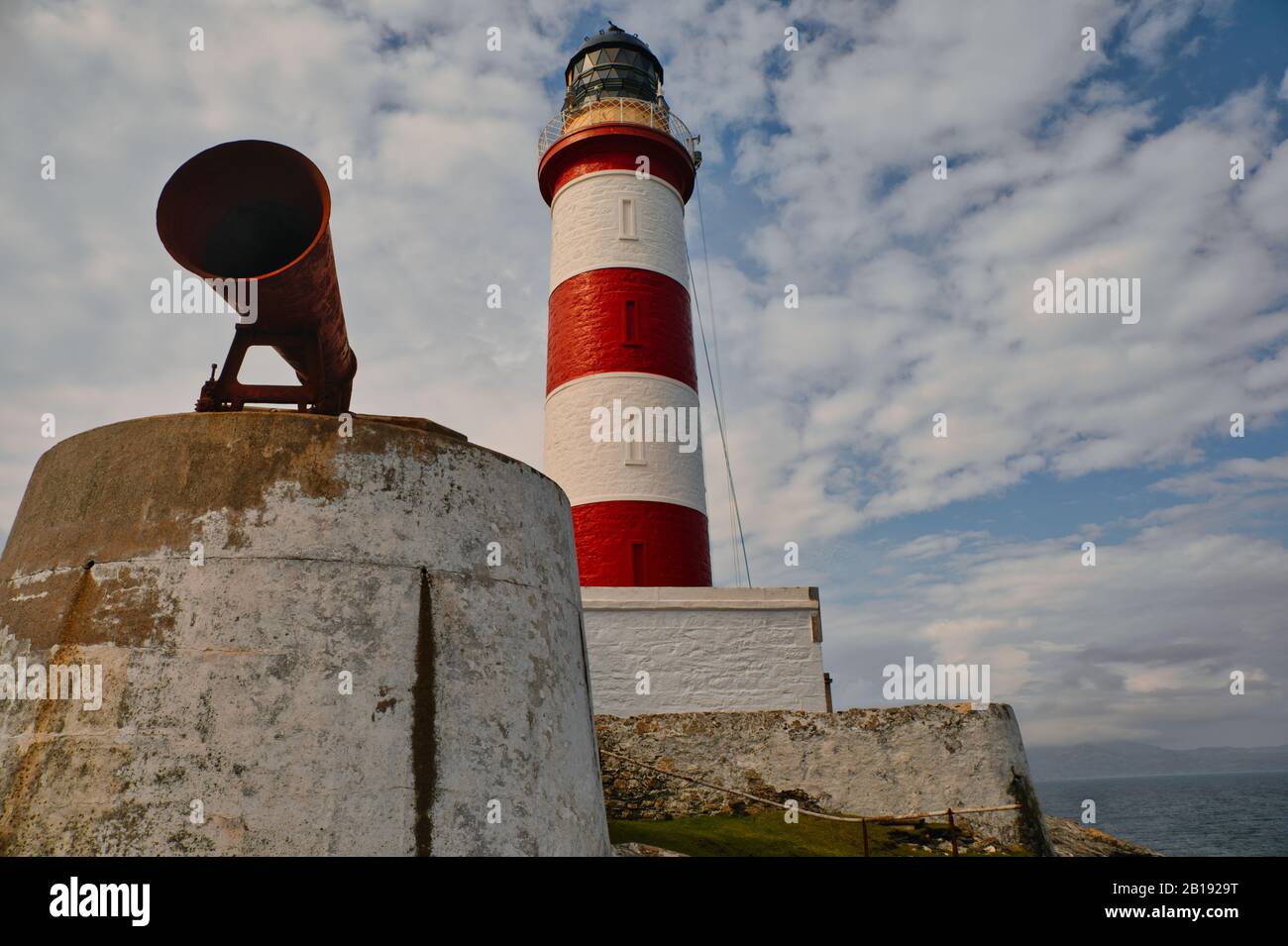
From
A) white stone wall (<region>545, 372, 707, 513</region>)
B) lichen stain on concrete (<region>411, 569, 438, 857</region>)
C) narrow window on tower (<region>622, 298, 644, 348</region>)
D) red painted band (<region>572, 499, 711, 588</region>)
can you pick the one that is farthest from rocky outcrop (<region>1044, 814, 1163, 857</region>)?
lichen stain on concrete (<region>411, 569, 438, 857</region>)

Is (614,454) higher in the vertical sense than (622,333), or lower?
lower

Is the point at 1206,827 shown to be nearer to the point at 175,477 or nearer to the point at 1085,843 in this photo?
the point at 1085,843

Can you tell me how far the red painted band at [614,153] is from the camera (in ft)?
55.9

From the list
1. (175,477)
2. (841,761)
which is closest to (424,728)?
(175,477)

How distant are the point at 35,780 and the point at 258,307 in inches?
106

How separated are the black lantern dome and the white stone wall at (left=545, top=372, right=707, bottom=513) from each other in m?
6.79

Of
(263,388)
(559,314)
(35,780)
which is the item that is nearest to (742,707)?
(559,314)

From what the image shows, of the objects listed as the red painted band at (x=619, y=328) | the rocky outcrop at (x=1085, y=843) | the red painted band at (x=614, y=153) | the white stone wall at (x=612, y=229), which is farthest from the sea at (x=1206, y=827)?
the red painted band at (x=614, y=153)

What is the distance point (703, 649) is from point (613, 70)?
12.6 meters

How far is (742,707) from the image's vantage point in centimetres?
1273

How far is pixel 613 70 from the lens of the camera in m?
18.8

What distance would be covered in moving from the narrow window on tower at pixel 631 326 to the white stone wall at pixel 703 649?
15.7 feet

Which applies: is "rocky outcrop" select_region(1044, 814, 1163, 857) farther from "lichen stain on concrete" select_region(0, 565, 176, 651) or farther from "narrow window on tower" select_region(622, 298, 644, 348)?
"lichen stain on concrete" select_region(0, 565, 176, 651)

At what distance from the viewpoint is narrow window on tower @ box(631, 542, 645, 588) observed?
14.1 metres
